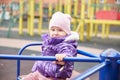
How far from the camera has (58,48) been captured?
2.13 m

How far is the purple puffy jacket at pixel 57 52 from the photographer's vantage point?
2.10 meters

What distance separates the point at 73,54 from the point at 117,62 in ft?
1.81

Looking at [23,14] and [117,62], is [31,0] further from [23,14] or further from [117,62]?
[117,62]

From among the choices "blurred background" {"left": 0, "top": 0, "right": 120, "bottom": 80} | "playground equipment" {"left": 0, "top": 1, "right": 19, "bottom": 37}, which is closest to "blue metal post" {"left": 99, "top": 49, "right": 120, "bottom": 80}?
"blurred background" {"left": 0, "top": 0, "right": 120, "bottom": 80}

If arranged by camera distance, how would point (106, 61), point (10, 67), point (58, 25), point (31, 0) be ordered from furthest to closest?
point (31, 0), point (10, 67), point (58, 25), point (106, 61)

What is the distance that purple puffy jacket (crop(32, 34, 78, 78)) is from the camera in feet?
6.89

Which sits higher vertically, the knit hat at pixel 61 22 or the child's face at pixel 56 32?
the knit hat at pixel 61 22

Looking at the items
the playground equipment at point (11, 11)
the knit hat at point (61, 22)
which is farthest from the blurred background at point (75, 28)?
the knit hat at point (61, 22)

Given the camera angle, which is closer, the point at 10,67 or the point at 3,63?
the point at 10,67

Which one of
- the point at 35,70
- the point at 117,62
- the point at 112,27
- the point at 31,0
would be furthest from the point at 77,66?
the point at 112,27

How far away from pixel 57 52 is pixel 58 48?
27 mm

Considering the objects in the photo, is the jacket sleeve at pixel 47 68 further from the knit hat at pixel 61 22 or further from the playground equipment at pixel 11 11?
the playground equipment at pixel 11 11

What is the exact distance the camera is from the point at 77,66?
515 centimetres

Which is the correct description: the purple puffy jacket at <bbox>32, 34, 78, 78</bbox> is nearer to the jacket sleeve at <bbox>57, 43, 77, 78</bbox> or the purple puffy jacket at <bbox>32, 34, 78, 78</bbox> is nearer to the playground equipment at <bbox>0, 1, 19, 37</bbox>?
the jacket sleeve at <bbox>57, 43, 77, 78</bbox>
